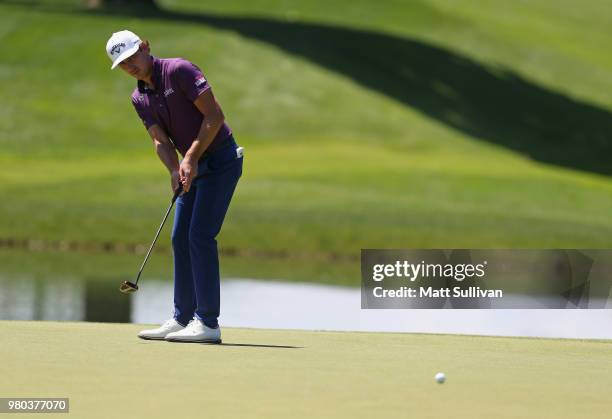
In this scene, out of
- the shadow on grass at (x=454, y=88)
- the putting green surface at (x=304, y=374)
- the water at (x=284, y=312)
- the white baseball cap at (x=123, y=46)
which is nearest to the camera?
the putting green surface at (x=304, y=374)

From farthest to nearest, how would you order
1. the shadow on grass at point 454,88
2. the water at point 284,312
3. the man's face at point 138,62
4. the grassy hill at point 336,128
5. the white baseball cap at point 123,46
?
the shadow on grass at point 454,88 < the grassy hill at point 336,128 < the water at point 284,312 < the man's face at point 138,62 < the white baseball cap at point 123,46

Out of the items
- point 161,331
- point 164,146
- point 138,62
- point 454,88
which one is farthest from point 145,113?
point 454,88

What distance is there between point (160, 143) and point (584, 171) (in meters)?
38.9

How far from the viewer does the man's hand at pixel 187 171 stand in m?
11.1

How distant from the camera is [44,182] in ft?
124

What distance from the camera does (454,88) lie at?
5638 cm

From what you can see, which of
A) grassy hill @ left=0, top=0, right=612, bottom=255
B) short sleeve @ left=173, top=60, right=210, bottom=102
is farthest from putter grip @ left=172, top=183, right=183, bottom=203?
grassy hill @ left=0, top=0, right=612, bottom=255

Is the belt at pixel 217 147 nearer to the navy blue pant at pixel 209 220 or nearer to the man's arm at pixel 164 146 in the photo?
the navy blue pant at pixel 209 220

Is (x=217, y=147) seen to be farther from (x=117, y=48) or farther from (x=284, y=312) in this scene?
(x=284, y=312)

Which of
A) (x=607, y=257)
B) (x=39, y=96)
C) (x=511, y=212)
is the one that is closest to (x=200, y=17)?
(x=39, y=96)

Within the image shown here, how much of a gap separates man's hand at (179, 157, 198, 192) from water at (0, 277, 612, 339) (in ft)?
18.4

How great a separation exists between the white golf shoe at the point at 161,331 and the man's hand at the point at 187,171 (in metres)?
1.11

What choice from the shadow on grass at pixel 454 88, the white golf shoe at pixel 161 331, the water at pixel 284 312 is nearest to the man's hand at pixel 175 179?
the white golf shoe at pixel 161 331

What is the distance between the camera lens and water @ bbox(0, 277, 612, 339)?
17.3 meters
